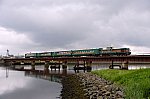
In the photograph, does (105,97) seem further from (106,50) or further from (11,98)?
(106,50)

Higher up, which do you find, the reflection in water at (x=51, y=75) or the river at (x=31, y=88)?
the reflection in water at (x=51, y=75)

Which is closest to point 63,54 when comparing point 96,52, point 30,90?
point 96,52

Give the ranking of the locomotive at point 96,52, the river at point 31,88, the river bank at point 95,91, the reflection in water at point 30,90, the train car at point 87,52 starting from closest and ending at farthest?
the river bank at point 95,91, the reflection in water at point 30,90, the river at point 31,88, the locomotive at point 96,52, the train car at point 87,52

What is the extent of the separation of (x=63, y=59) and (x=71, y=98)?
95409mm

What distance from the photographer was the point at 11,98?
1752 inches

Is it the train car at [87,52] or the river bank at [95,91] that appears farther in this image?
the train car at [87,52]

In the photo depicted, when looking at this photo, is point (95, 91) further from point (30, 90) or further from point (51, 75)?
point (51, 75)

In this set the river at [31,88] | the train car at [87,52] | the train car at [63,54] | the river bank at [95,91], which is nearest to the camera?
the river bank at [95,91]

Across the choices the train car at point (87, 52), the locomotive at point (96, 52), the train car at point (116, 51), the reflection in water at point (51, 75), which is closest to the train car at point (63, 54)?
the locomotive at point (96, 52)

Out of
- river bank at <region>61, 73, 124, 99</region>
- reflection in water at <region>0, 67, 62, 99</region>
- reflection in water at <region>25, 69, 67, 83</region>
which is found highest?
river bank at <region>61, 73, 124, 99</region>

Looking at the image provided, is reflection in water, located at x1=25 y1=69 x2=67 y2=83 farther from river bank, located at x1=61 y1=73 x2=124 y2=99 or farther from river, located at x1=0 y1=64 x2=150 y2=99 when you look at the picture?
river bank, located at x1=61 y1=73 x2=124 y2=99

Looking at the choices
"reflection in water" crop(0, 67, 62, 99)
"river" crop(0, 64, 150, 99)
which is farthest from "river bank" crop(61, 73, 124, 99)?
"reflection in water" crop(0, 67, 62, 99)

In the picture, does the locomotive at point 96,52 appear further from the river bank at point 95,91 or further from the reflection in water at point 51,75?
the river bank at point 95,91

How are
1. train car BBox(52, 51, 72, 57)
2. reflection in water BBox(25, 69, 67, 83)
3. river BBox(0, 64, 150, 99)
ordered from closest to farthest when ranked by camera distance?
river BBox(0, 64, 150, 99) < reflection in water BBox(25, 69, 67, 83) < train car BBox(52, 51, 72, 57)
